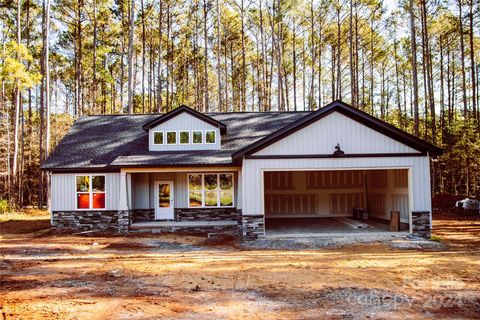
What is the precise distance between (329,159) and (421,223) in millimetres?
3685

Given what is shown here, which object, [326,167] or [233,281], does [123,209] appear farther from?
[233,281]

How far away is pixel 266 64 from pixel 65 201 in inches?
869

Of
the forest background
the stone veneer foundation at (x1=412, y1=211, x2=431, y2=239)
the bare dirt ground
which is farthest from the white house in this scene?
the forest background

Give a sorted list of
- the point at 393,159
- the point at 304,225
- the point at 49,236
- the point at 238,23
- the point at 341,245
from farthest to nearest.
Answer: the point at 238,23 < the point at 304,225 < the point at 49,236 < the point at 393,159 < the point at 341,245

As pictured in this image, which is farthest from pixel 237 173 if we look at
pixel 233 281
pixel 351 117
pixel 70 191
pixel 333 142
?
pixel 233 281

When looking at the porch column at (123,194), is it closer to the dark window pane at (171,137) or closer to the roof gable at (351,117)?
the dark window pane at (171,137)

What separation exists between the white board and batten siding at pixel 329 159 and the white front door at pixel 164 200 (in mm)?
5184

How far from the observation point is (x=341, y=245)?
12.2 m

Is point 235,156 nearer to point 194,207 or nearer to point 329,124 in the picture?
point 329,124

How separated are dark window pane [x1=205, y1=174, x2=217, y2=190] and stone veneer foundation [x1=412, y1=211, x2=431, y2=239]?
8.08m

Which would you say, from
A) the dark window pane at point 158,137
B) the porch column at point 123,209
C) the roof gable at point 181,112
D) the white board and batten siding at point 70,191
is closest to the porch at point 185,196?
the white board and batten siding at point 70,191

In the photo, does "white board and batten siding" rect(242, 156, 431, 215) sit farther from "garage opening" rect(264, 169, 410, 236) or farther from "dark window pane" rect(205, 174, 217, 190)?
"garage opening" rect(264, 169, 410, 236)

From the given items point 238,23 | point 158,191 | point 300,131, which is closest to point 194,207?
point 158,191

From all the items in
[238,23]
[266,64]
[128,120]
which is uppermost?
[238,23]
